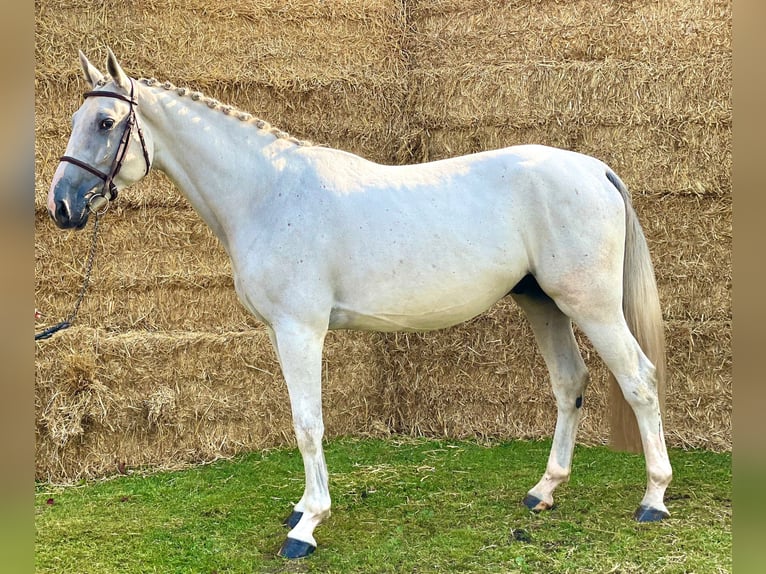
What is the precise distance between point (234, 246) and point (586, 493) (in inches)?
90.5

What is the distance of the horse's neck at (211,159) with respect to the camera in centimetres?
308

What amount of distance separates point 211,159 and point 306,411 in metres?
1.21

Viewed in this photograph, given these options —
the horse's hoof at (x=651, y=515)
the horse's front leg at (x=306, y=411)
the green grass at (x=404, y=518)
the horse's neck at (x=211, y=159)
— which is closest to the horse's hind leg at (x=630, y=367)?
the horse's hoof at (x=651, y=515)

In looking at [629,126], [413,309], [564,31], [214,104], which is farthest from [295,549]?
[564,31]

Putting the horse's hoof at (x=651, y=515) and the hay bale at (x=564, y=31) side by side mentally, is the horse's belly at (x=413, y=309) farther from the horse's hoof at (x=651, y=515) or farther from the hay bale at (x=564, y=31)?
the hay bale at (x=564, y=31)

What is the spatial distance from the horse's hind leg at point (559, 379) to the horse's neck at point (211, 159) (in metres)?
1.43

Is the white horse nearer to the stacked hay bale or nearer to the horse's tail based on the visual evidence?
the horse's tail

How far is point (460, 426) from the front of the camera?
503 centimetres

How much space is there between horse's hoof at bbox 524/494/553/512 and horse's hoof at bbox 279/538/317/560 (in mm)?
1171

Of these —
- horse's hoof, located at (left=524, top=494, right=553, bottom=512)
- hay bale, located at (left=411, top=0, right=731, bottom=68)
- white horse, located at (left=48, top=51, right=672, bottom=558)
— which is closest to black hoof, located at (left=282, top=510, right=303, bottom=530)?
white horse, located at (left=48, top=51, right=672, bottom=558)

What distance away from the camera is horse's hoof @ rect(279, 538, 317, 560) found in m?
3.00

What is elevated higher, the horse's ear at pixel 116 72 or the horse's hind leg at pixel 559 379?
the horse's ear at pixel 116 72
